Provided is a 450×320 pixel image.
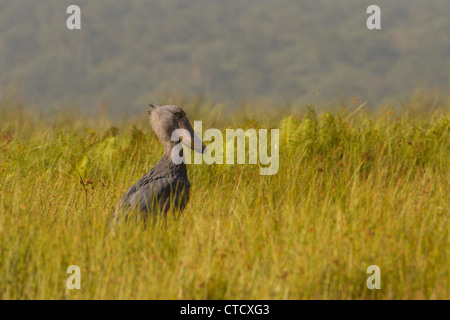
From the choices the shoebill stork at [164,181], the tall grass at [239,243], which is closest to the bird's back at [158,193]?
the shoebill stork at [164,181]

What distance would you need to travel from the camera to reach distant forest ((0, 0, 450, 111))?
97.1m

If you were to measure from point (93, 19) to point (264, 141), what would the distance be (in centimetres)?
13072

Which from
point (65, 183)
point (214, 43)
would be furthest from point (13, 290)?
point (214, 43)

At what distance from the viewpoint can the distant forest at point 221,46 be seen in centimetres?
9706

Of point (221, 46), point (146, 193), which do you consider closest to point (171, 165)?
point (146, 193)

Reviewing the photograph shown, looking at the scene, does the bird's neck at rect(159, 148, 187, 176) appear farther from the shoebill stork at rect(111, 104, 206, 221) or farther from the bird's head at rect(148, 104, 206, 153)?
the bird's head at rect(148, 104, 206, 153)

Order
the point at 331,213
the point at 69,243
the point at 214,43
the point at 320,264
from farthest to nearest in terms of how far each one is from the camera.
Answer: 1. the point at 214,43
2. the point at 331,213
3. the point at 69,243
4. the point at 320,264

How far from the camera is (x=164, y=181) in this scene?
5.71 meters

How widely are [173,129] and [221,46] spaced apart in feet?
378

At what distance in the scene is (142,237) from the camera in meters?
4.80

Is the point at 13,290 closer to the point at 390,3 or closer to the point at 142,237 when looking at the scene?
the point at 142,237

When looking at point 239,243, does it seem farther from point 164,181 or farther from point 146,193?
point 164,181

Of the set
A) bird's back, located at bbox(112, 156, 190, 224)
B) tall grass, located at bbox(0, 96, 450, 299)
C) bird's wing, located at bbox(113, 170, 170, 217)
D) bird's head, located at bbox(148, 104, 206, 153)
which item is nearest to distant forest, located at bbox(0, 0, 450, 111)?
bird's head, located at bbox(148, 104, 206, 153)

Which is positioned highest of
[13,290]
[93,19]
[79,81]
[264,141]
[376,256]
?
[93,19]
